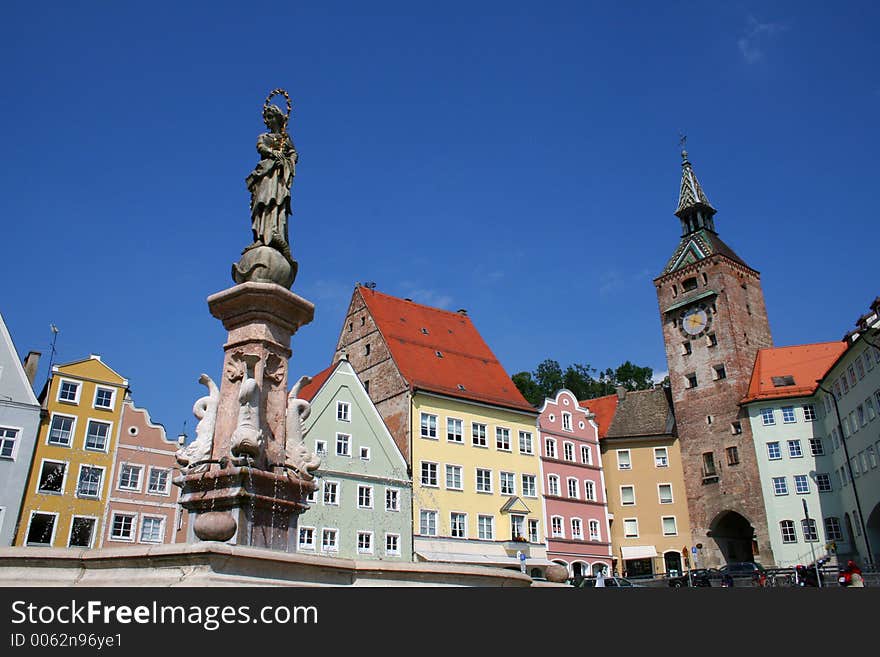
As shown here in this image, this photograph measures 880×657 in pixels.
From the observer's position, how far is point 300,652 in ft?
17.7

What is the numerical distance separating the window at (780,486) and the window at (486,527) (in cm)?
2058

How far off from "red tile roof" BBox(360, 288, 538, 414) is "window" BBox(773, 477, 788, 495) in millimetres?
17148

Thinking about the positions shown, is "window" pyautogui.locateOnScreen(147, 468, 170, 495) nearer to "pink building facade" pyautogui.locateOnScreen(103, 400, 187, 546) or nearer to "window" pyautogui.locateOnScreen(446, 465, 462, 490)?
"pink building facade" pyautogui.locateOnScreen(103, 400, 187, 546)

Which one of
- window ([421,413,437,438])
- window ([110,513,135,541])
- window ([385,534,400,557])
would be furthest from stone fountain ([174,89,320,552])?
window ([421,413,437,438])

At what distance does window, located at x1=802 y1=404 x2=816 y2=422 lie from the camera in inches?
2015

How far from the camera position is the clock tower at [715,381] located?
5209 cm

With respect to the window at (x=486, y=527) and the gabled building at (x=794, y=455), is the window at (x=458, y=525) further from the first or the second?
the gabled building at (x=794, y=455)

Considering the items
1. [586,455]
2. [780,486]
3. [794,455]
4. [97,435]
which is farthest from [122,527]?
[794,455]

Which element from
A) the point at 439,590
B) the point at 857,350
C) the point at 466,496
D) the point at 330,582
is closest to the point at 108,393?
the point at 466,496

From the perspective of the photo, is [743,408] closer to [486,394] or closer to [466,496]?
[486,394]

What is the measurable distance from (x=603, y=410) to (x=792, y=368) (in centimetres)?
1433

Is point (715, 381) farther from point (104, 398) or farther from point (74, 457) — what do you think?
Result: point (74, 457)

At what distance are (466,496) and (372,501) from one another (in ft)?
20.9

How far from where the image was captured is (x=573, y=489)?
49.1 meters
